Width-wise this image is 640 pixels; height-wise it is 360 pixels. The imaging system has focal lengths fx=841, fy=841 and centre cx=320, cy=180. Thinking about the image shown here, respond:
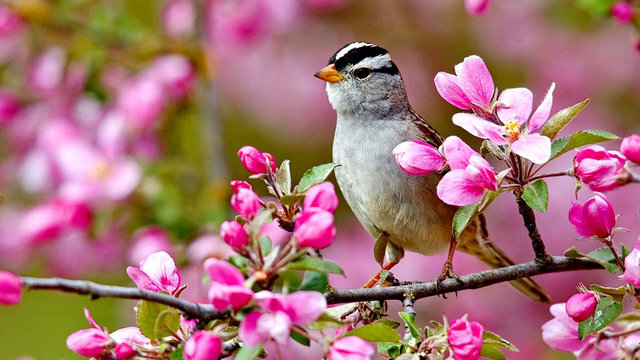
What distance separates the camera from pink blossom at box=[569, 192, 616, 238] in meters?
1.60

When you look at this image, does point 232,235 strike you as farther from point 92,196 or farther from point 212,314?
point 92,196

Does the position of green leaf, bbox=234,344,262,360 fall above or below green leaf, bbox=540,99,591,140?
below

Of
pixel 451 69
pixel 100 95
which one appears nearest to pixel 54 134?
pixel 100 95

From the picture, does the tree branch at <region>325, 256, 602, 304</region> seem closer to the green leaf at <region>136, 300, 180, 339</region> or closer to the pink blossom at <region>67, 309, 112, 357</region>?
the green leaf at <region>136, 300, 180, 339</region>

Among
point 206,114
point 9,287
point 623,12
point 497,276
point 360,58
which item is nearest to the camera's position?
point 9,287

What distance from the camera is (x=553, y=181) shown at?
3.94 meters

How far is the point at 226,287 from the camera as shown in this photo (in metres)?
1.29

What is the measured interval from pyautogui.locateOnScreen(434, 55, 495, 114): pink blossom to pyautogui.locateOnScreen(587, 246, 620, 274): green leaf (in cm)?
35

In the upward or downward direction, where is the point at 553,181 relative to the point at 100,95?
downward

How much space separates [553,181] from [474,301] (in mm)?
724

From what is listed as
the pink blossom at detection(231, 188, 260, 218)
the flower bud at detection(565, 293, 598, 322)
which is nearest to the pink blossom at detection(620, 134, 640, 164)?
the flower bud at detection(565, 293, 598, 322)

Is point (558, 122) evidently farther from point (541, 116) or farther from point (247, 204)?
point (247, 204)

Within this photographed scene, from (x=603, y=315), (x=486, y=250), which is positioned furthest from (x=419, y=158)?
(x=486, y=250)

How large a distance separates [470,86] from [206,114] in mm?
1910
